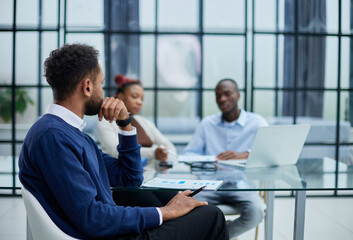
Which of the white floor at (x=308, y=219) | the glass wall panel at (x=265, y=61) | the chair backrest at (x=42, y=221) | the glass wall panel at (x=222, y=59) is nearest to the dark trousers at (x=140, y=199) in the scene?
the chair backrest at (x=42, y=221)

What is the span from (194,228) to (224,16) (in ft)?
10.7

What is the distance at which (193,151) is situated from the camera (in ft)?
10.7

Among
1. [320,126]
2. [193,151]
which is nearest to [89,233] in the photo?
[193,151]

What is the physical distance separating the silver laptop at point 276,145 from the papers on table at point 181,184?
45 centimetres

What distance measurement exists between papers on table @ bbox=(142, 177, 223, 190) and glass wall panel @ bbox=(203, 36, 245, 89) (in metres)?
2.60

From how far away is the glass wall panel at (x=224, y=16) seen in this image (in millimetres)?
4332

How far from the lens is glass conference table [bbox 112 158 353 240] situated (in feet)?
6.20

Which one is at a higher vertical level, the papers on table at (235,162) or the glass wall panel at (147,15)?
the glass wall panel at (147,15)

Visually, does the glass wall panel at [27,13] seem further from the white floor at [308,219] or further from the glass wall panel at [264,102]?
the glass wall panel at [264,102]

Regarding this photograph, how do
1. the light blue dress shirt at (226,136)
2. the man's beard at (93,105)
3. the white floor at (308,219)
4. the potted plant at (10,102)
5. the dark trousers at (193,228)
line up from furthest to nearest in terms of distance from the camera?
the potted plant at (10,102) → the white floor at (308,219) → the light blue dress shirt at (226,136) → the man's beard at (93,105) → the dark trousers at (193,228)

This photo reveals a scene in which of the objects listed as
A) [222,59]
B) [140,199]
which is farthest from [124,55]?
[140,199]

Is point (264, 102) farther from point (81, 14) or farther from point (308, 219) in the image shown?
point (81, 14)

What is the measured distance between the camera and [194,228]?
1489 mm

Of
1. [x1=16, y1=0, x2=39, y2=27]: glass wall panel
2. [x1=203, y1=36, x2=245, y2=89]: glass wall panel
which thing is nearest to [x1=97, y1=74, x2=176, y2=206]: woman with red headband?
[x1=203, y1=36, x2=245, y2=89]: glass wall panel
